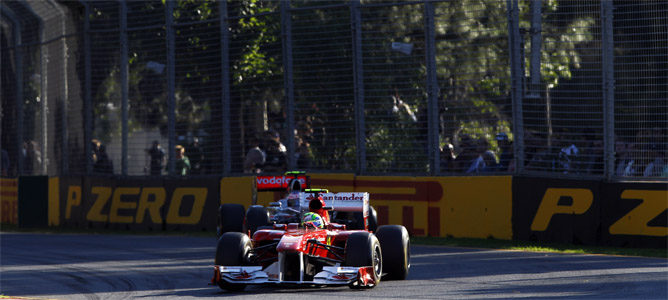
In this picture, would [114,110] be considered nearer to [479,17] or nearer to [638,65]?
[479,17]

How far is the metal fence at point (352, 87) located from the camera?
16.0 metres

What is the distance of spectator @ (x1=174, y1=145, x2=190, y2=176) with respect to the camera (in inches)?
824

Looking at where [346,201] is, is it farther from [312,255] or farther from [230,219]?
[230,219]

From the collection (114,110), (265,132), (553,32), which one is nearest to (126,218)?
(114,110)

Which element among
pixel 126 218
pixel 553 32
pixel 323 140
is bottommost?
pixel 126 218

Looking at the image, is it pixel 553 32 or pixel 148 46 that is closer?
pixel 553 32

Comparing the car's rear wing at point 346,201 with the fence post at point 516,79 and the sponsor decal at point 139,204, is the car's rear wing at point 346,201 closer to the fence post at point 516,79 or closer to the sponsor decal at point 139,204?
the fence post at point 516,79

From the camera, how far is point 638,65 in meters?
15.7

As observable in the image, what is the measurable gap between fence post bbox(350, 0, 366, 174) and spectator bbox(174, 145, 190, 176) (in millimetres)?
4225

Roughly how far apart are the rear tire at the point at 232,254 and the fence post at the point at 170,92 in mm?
10102

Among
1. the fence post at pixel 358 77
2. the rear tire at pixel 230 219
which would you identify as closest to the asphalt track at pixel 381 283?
the rear tire at pixel 230 219

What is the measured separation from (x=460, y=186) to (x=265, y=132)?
4162 mm

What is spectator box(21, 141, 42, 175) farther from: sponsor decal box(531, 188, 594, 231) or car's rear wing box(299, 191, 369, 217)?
car's rear wing box(299, 191, 369, 217)

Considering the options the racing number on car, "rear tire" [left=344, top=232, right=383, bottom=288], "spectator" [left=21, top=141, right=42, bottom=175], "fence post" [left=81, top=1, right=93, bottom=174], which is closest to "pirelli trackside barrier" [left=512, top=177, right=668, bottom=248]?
the racing number on car
